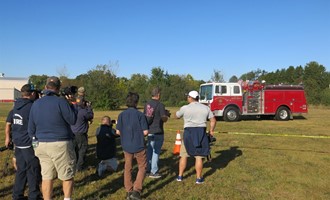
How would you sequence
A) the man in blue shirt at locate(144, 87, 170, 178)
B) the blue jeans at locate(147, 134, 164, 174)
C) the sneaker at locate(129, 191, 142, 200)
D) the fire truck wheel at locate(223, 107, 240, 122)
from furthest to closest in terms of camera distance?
the fire truck wheel at locate(223, 107, 240, 122) < the blue jeans at locate(147, 134, 164, 174) < the man in blue shirt at locate(144, 87, 170, 178) < the sneaker at locate(129, 191, 142, 200)

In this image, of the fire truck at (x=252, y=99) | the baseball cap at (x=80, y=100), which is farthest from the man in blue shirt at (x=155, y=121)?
the fire truck at (x=252, y=99)

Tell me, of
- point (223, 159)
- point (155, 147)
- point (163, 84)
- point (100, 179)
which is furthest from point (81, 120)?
point (163, 84)

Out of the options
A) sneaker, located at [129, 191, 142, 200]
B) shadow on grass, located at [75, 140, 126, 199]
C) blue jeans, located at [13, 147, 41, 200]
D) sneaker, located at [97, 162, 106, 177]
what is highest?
blue jeans, located at [13, 147, 41, 200]

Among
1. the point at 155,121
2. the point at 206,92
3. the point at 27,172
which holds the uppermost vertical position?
the point at 206,92

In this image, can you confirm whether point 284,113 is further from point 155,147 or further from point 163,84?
point 163,84

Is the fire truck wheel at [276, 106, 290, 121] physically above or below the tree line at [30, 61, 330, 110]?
below

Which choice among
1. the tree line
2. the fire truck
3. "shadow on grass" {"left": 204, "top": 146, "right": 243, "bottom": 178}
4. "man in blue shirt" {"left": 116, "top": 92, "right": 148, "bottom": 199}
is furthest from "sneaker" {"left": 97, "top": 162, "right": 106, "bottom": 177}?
the fire truck

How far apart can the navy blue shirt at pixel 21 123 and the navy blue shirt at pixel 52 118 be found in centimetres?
80

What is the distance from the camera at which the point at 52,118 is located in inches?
174

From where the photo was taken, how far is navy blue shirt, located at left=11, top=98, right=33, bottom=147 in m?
5.20

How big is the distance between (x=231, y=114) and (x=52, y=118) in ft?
56.4

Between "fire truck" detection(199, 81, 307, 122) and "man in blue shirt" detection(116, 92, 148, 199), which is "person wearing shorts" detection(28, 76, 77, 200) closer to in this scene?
"man in blue shirt" detection(116, 92, 148, 199)

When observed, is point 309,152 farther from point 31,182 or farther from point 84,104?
point 31,182

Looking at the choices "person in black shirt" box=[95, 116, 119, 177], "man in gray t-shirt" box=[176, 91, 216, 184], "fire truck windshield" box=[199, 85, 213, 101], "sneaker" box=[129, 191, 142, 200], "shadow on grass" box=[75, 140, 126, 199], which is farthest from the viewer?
"fire truck windshield" box=[199, 85, 213, 101]
